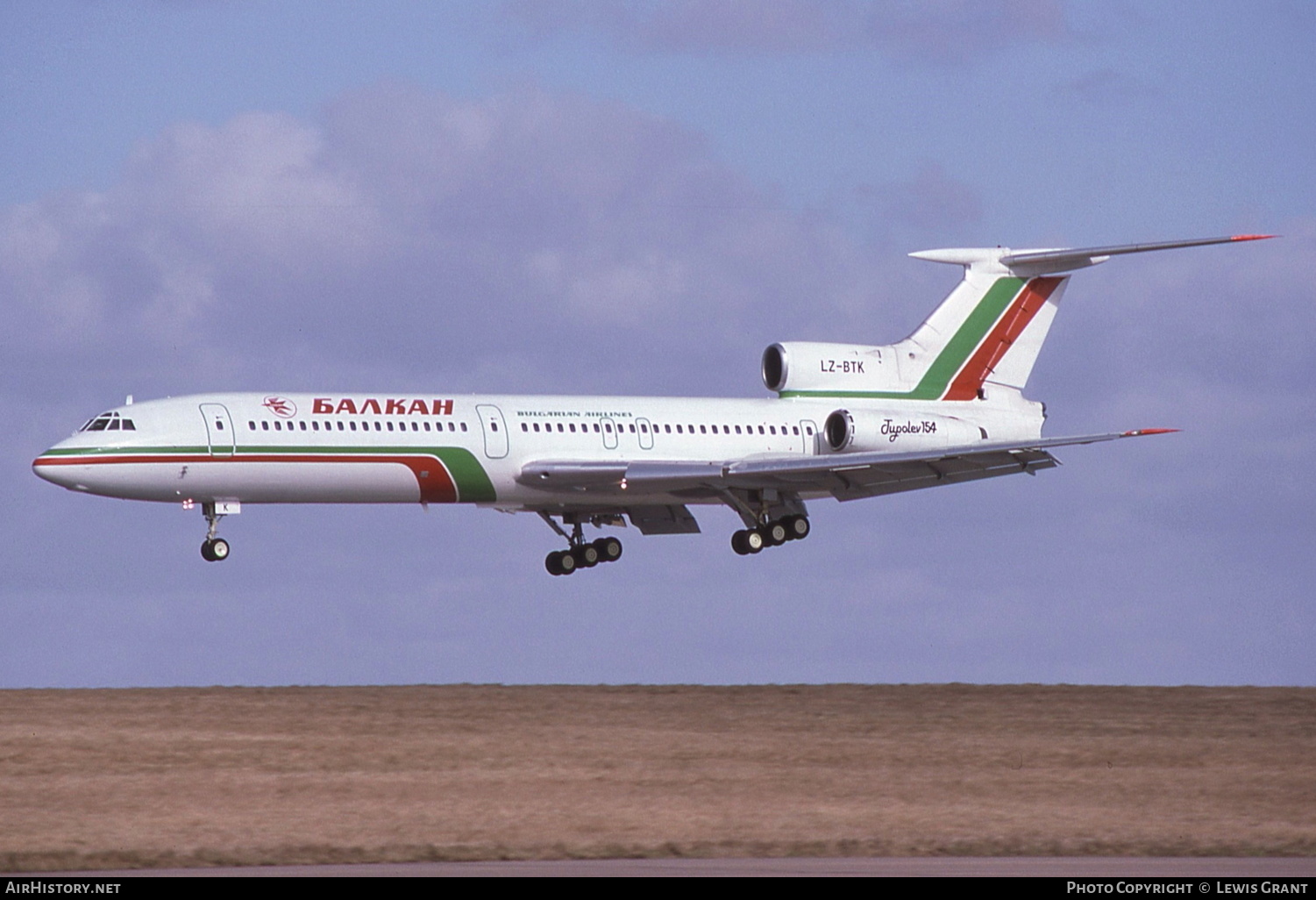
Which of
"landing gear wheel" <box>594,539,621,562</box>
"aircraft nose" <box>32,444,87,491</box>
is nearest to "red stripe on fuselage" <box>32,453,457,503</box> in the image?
"aircraft nose" <box>32,444,87,491</box>

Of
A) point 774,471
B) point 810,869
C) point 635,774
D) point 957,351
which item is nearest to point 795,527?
point 774,471

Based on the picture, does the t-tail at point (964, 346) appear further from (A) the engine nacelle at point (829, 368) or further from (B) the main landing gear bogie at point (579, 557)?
(B) the main landing gear bogie at point (579, 557)

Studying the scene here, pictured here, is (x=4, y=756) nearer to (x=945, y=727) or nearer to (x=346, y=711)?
(x=346, y=711)

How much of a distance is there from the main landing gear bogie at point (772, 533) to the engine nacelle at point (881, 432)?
2.10 meters

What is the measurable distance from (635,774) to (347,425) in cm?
1534

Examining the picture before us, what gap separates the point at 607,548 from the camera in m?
47.4

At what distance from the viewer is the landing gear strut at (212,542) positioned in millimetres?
38875

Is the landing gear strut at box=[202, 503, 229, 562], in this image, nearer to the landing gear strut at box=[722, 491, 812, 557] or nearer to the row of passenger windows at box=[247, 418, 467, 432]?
the row of passenger windows at box=[247, 418, 467, 432]

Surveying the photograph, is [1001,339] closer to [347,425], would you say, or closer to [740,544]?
[740,544]

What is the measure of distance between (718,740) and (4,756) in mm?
10842

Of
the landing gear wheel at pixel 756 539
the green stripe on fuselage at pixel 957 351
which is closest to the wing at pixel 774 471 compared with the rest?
the landing gear wheel at pixel 756 539

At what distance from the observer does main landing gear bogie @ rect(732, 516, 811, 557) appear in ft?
152

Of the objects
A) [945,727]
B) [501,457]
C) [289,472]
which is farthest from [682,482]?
[945,727]

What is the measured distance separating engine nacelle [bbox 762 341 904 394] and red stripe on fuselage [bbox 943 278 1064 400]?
186 centimetres
